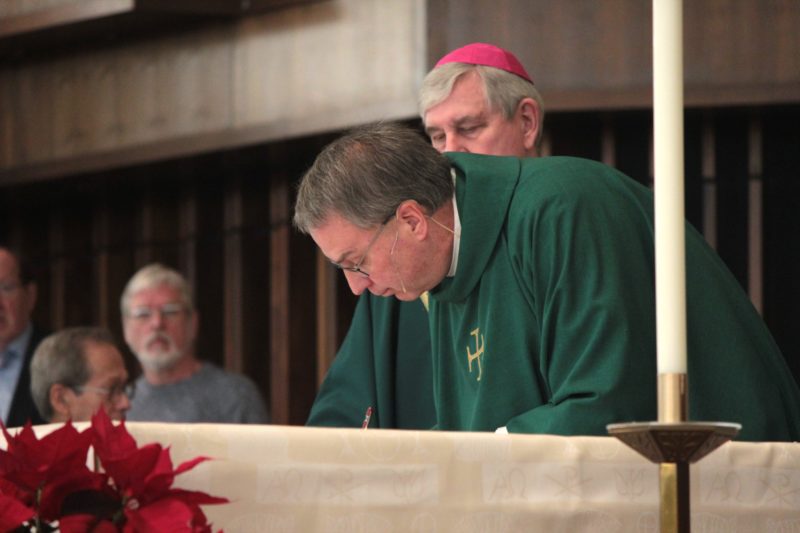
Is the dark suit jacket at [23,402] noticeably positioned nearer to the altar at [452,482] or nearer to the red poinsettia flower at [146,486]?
the altar at [452,482]

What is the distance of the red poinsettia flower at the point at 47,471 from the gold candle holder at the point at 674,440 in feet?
1.67

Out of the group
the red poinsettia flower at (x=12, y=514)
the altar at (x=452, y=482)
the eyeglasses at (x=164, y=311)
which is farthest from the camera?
the eyeglasses at (x=164, y=311)

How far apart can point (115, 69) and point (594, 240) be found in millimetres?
4982

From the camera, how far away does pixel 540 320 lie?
108 inches

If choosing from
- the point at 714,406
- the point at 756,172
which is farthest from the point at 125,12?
the point at 714,406

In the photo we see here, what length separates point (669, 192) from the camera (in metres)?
1.54

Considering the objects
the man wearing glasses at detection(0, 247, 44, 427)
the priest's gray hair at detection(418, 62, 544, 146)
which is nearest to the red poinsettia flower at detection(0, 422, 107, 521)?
the priest's gray hair at detection(418, 62, 544, 146)

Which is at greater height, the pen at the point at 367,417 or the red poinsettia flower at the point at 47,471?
the red poinsettia flower at the point at 47,471

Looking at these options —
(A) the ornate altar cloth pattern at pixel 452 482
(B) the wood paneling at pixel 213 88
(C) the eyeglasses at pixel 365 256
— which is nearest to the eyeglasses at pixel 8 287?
(B) the wood paneling at pixel 213 88

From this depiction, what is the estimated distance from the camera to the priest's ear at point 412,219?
9.32ft

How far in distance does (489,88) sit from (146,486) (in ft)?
8.90

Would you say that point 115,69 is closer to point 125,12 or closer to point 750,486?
point 125,12

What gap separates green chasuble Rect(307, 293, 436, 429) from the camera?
131 inches

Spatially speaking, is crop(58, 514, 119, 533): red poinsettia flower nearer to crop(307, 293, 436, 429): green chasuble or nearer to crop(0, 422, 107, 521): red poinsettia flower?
crop(0, 422, 107, 521): red poinsettia flower
